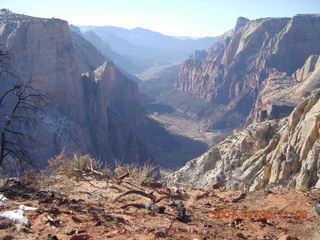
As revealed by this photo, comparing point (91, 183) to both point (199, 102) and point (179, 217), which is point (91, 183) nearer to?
point (179, 217)

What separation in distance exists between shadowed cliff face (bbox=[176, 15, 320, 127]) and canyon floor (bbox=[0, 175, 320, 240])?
6428 centimetres

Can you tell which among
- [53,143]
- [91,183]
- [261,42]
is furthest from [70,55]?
[261,42]

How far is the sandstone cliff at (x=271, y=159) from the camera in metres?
14.6

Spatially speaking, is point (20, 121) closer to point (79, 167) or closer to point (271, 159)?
point (79, 167)

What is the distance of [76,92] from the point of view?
52031 millimetres

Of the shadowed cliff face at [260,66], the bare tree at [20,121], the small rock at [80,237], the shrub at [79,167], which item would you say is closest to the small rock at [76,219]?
the small rock at [80,237]

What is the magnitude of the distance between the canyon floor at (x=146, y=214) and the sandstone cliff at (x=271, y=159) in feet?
13.5

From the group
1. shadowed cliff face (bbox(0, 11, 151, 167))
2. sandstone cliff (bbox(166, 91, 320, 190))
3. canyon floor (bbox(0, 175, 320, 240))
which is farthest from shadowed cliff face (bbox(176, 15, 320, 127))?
canyon floor (bbox(0, 175, 320, 240))

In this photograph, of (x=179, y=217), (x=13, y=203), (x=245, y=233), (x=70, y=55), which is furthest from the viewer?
(x=70, y=55)

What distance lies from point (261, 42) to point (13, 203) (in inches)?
4218

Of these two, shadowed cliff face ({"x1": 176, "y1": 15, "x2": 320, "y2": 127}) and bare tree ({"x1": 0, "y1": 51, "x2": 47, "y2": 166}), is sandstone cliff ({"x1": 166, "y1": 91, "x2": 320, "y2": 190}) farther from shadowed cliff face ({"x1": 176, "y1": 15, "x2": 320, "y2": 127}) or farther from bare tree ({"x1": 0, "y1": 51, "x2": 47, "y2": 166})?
shadowed cliff face ({"x1": 176, "y1": 15, "x2": 320, "y2": 127})

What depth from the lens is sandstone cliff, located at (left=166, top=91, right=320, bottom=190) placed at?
48.0ft

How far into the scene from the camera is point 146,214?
23.7ft

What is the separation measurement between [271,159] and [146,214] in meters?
12.0
